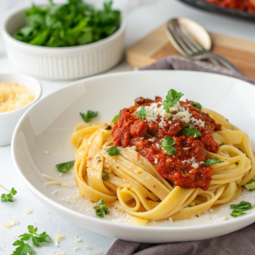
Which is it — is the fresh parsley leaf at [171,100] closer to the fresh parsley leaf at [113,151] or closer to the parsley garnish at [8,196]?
the fresh parsley leaf at [113,151]

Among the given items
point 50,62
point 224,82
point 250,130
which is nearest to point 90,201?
point 250,130

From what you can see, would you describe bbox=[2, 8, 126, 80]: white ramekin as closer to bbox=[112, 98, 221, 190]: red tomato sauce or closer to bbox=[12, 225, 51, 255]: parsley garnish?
bbox=[112, 98, 221, 190]: red tomato sauce

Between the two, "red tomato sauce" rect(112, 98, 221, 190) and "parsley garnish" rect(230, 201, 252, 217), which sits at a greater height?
"red tomato sauce" rect(112, 98, 221, 190)

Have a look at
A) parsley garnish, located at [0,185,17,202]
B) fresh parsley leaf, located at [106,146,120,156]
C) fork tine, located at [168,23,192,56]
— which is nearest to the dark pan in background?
fork tine, located at [168,23,192,56]

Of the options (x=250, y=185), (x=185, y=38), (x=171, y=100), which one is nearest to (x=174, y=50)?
(x=185, y=38)

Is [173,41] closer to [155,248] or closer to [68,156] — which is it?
[68,156]

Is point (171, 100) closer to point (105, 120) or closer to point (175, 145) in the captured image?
point (175, 145)
